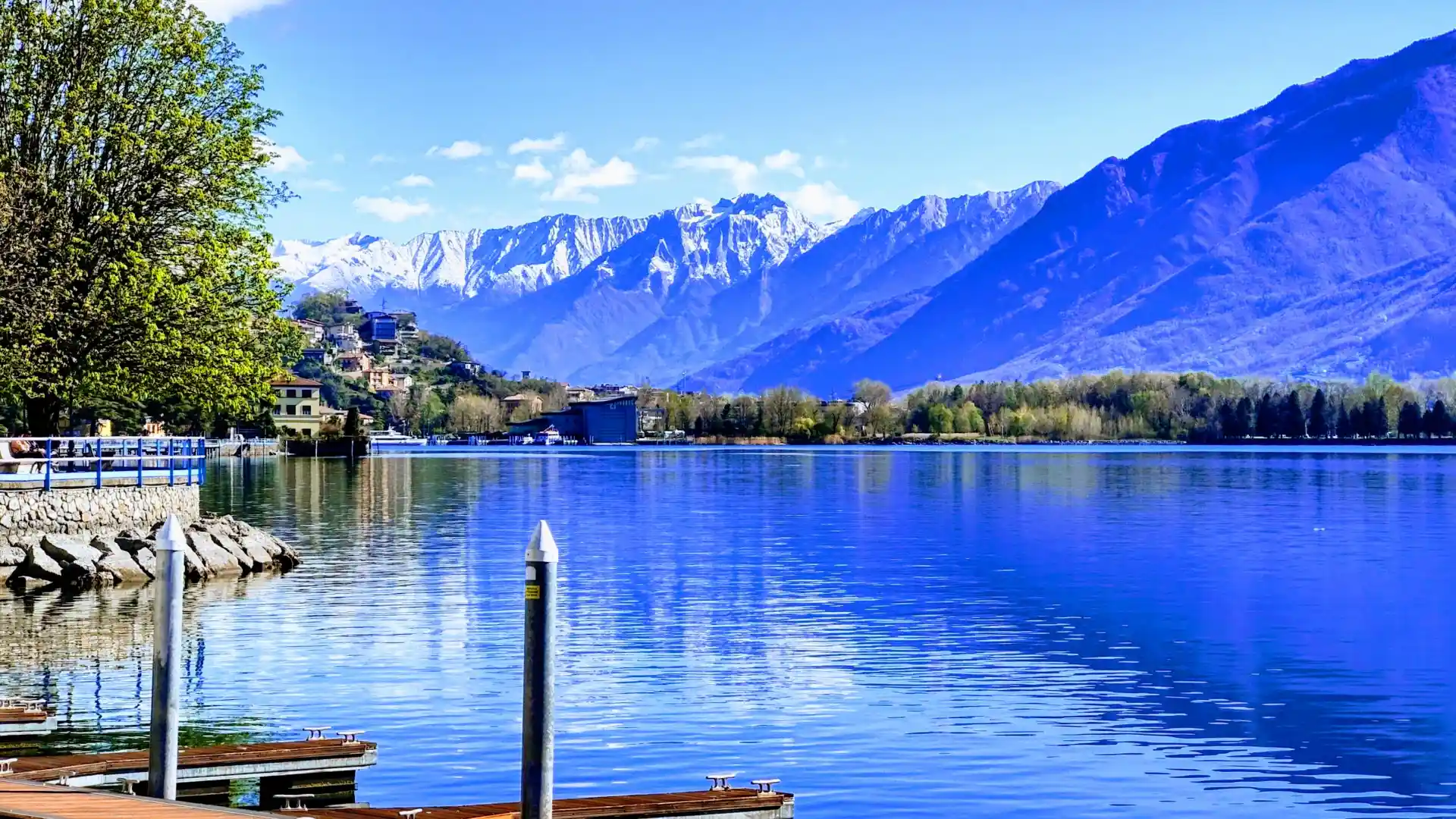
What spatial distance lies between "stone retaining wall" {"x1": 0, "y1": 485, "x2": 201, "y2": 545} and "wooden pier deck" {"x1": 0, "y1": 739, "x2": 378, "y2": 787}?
26.6m

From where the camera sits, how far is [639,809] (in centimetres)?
1600

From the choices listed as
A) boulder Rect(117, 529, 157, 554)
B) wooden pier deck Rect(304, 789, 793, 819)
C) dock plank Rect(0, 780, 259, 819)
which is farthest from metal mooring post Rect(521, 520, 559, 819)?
boulder Rect(117, 529, 157, 554)

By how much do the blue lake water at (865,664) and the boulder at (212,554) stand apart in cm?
171

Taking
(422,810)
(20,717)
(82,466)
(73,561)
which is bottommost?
(422,810)

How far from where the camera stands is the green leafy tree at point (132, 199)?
46469mm

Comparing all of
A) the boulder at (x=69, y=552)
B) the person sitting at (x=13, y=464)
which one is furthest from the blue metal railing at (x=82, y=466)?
the boulder at (x=69, y=552)

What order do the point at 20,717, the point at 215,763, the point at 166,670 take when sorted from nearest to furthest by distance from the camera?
1. the point at 166,670
2. the point at 215,763
3. the point at 20,717

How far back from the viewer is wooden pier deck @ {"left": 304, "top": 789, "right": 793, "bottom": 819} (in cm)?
1559

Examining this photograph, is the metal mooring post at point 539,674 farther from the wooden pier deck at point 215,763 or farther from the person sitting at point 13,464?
the person sitting at point 13,464

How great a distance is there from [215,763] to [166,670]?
2.91 m

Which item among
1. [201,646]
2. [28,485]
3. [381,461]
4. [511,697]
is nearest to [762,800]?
[511,697]

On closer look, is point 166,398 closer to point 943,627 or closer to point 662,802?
point 943,627

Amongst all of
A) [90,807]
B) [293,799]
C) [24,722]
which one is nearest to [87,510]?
[24,722]

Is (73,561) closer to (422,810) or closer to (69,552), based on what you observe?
(69,552)
